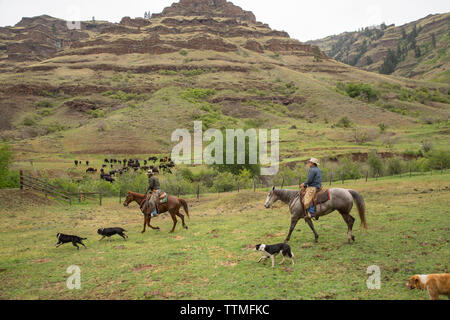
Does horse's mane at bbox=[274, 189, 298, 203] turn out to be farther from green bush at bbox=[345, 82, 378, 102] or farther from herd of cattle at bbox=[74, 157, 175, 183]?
green bush at bbox=[345, 82, 378, 102]

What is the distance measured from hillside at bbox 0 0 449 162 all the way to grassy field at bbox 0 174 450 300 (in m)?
29.8

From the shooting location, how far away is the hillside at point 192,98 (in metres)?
59.3

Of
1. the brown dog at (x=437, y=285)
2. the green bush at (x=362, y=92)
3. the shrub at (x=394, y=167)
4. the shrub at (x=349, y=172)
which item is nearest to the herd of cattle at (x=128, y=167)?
the shrub at (x=349, y=172)

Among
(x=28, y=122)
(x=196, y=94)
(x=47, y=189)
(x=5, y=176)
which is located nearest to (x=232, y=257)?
(x=47, y=189)

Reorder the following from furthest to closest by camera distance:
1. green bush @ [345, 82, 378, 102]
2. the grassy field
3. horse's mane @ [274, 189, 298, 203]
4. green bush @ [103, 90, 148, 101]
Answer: green bush @ [345, 82, 378, 102], green bush @ [103, 90, 148, 101], horse's mane @ [274, 189, 298, 203], the grassy field

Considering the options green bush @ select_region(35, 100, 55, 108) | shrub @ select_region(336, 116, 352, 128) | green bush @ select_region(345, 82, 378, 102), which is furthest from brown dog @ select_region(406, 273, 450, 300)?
green bush @ select_region(35, 100, 55, 108)

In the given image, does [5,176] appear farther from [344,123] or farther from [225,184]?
[344,123]

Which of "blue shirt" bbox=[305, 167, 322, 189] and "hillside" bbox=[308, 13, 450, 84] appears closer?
"blue shirt" bbox=[305, 167, 322, 189]

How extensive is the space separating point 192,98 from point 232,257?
80.4 m

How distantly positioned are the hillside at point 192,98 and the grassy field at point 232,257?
29770mm

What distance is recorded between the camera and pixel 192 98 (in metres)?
86.2

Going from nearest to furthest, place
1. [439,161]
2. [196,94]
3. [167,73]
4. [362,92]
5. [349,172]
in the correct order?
[439,161], [349,172], [196,94], [362,92], [167,73]

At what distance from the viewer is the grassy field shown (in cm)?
690

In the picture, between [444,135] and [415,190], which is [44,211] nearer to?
[415,190]
